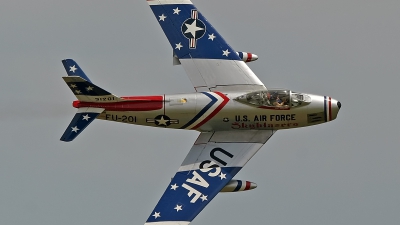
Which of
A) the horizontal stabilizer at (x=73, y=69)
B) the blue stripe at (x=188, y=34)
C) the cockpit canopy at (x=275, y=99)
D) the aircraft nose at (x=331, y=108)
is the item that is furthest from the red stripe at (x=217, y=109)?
the horizontal stabilizer at (x=73, y=69)

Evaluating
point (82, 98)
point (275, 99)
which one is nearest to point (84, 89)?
point (82, 98)

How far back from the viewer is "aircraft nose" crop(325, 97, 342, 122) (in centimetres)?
6105

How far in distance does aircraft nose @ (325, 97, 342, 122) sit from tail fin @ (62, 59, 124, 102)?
31.3 ft

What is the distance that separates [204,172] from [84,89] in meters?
6.69

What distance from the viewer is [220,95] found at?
200 ft

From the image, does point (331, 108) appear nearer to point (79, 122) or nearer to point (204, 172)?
point (204, 172)

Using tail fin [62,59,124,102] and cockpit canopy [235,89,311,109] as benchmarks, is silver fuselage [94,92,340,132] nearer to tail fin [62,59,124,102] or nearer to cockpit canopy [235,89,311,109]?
cockpit canopy [235,89,311,109]

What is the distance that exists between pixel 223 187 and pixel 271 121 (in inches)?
154

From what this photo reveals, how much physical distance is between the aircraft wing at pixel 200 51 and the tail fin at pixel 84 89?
4.16 m

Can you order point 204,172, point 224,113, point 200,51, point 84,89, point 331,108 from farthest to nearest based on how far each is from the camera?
point 200,51 → point 331,108 → point 224,113 → point 84,89 → point 204,172

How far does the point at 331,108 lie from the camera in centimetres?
6106

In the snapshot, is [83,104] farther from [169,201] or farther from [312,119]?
[312,119]

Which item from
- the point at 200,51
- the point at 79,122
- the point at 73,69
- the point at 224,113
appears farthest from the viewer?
the point at 200,51

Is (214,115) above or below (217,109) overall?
below
